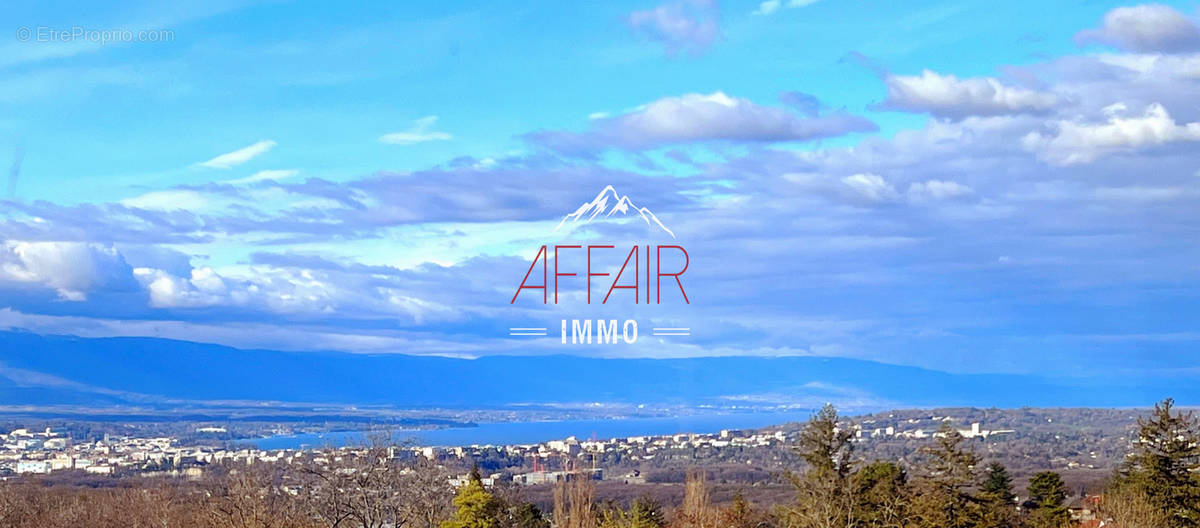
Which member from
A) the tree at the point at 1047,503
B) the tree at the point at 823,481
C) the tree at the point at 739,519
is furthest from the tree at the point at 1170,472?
the tree at the point at 739,519

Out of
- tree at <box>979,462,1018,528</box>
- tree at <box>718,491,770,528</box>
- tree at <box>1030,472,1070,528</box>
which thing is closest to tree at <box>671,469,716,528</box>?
tree at <box>718,491,770,528</box>

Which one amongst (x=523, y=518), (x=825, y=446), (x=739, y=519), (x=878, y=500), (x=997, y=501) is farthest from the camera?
(x=523, y=518)

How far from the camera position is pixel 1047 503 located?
48.9 metres

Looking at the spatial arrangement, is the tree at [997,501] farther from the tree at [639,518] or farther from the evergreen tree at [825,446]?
the tree at [639,518]

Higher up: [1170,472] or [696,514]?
[1170,472]

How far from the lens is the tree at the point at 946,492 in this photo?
1562 inches

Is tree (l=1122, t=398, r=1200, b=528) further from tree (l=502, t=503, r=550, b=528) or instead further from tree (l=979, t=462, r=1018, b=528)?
tree (l=502, t=503, r=550, b=528)

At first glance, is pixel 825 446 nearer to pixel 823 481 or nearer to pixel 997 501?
pixel 823 481

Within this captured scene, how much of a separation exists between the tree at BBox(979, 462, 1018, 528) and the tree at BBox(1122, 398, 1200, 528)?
4.53 metres

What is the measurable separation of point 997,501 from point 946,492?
4.22m

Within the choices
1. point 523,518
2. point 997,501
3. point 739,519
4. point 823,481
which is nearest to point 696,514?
point 739,519

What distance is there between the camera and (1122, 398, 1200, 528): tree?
149 ft

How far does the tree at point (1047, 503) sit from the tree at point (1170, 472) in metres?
2.60

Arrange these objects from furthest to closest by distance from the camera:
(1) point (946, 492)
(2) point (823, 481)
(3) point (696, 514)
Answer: (3) point (696, 514) < (1) point (946, 492) < (2) point (823, 481)
